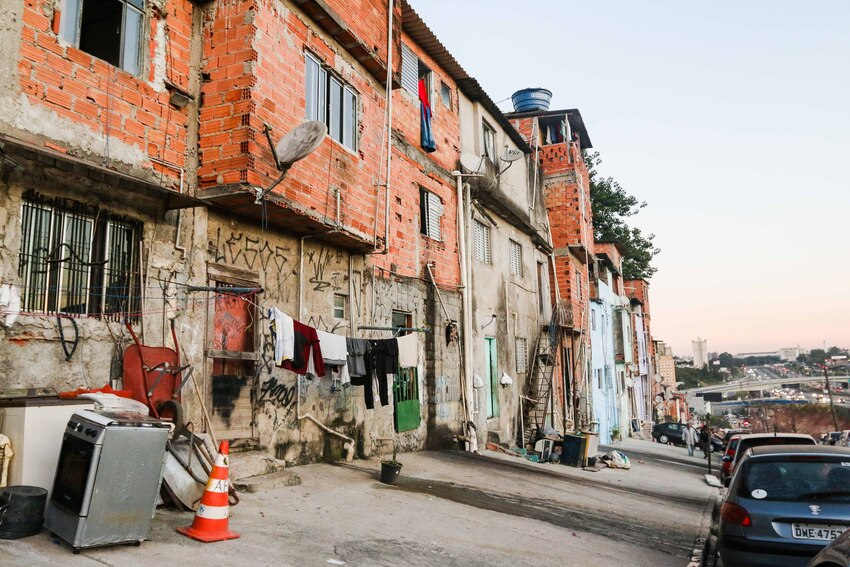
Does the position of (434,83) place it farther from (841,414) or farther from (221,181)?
→ (841,414)

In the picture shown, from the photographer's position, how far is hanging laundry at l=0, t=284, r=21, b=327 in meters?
5.72

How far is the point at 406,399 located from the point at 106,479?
7.55 metres

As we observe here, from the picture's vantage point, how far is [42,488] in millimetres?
5027

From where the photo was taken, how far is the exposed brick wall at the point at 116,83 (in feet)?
20.2

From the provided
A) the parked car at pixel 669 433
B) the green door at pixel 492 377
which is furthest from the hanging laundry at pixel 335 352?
the parked car at pixel 669 433

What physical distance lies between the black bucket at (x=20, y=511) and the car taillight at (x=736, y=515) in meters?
6.12

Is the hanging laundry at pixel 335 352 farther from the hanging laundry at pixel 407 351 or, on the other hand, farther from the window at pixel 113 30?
the window at pixel 113 30

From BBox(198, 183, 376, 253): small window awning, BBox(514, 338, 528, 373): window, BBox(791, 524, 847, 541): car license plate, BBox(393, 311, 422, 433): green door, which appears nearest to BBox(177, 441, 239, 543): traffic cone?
BBox(198, 183, 376, 253): small window awning

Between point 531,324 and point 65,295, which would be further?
point 531,324

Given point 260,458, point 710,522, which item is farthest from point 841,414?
point 260,458

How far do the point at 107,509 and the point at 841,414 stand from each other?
72086 millimetres

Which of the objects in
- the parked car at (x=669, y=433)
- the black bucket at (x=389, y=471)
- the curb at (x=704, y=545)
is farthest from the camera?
the parked car at (x=669, y=433)

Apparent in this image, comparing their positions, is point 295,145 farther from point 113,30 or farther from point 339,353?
point 339,353

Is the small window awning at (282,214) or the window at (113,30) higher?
the window at (113,30)
